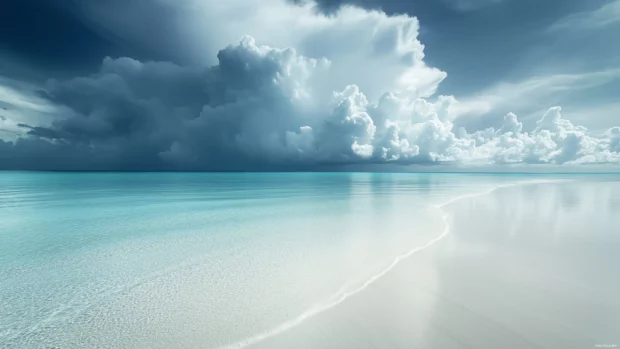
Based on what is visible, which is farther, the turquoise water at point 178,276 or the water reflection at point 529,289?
the turquoise water at point 178,276

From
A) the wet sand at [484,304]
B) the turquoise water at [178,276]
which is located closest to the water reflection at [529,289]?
the wet sand at [484,304]

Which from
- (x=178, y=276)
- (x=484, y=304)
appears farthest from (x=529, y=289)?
(x=178, y=276)

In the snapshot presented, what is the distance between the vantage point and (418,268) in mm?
8695

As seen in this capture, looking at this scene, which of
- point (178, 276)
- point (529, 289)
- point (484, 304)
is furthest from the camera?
point (178, 276)

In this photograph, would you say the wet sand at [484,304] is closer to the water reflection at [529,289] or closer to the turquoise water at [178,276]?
the water reflection at [529,289]

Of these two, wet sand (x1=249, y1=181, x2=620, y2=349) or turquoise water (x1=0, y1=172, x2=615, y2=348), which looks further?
turquoise water (x1=0, y1=172, x2=615, y2=348)

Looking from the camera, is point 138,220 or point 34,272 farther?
point 138,220

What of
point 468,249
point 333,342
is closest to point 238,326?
point 333,342

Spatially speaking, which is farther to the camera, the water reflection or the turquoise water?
the turquoise water

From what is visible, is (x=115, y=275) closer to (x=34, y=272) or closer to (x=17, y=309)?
(x=17, y=309)

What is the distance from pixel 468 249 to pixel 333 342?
8132 millimetres

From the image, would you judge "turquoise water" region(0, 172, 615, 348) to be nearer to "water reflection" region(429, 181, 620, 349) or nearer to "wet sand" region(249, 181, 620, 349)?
"wet sand" region(249, 181, 620, 349)

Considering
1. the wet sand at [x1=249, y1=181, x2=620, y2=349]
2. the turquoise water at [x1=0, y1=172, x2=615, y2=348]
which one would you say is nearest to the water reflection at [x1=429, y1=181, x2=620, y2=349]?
the wet sand at [x1=249, y1=181, x2=620, y2=349]

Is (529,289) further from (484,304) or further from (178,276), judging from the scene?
(178,276)
